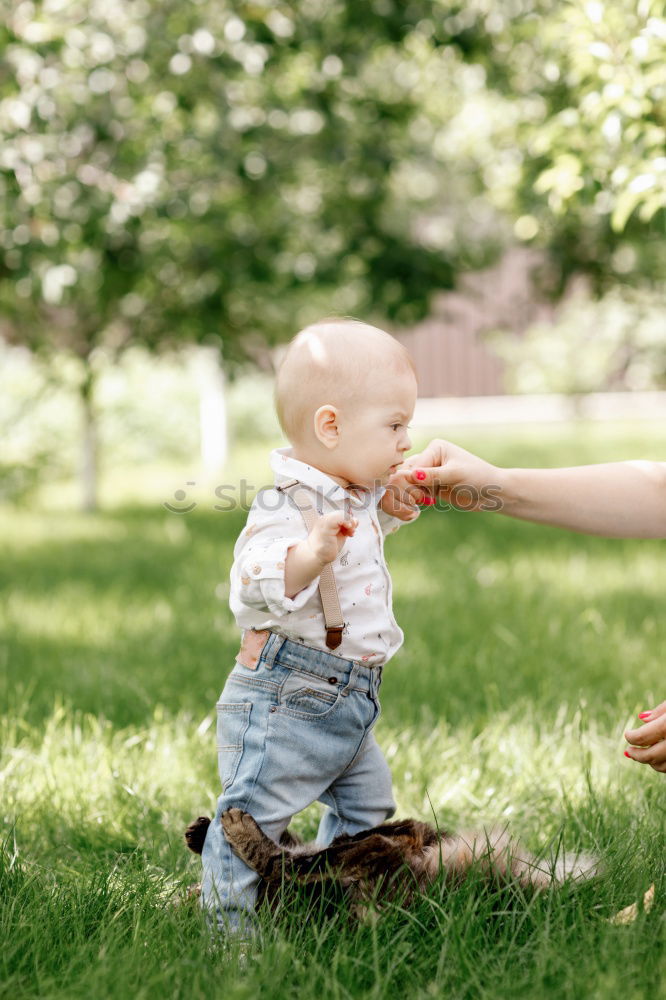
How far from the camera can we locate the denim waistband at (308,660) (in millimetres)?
1955

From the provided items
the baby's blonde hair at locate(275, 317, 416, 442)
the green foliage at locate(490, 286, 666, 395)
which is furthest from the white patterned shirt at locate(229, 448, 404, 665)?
the green foliage at locate(490, 286, 666, 395)

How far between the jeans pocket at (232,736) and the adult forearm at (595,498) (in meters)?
0.68

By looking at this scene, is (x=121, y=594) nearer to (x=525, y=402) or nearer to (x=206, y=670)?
(x=206, y=670)

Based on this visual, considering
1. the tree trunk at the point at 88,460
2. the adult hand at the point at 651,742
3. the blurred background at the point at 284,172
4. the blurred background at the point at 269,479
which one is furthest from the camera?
the tree trunk at the point at 88,460

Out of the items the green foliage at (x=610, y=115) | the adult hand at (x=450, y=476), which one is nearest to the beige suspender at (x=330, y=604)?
the adult hand at (x=450, y=476)

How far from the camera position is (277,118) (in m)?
6.74

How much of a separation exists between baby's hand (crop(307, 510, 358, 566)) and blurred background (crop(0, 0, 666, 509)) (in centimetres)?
170

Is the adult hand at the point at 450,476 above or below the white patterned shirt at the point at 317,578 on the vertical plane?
above

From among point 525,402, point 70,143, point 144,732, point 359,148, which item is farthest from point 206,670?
point 525,402

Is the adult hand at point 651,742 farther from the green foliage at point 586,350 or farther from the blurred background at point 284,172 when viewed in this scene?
the green foliage at point 586,350

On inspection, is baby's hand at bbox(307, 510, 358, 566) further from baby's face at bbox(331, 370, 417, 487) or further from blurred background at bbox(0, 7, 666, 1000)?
blurred background at bbox(0, 7, 666, 1000)

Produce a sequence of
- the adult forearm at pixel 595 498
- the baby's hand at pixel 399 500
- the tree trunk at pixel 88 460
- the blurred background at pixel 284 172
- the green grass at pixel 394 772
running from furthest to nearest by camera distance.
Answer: the tree trunk at pixel 88 460 < the blurred background at pixel 284 172 < the adult forearm at pixel 595 498 < the baby's hand at pixel 399 500 < the green grass at pixel 394 772

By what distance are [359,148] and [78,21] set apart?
203 centimetres

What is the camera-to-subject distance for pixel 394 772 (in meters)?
2.66
